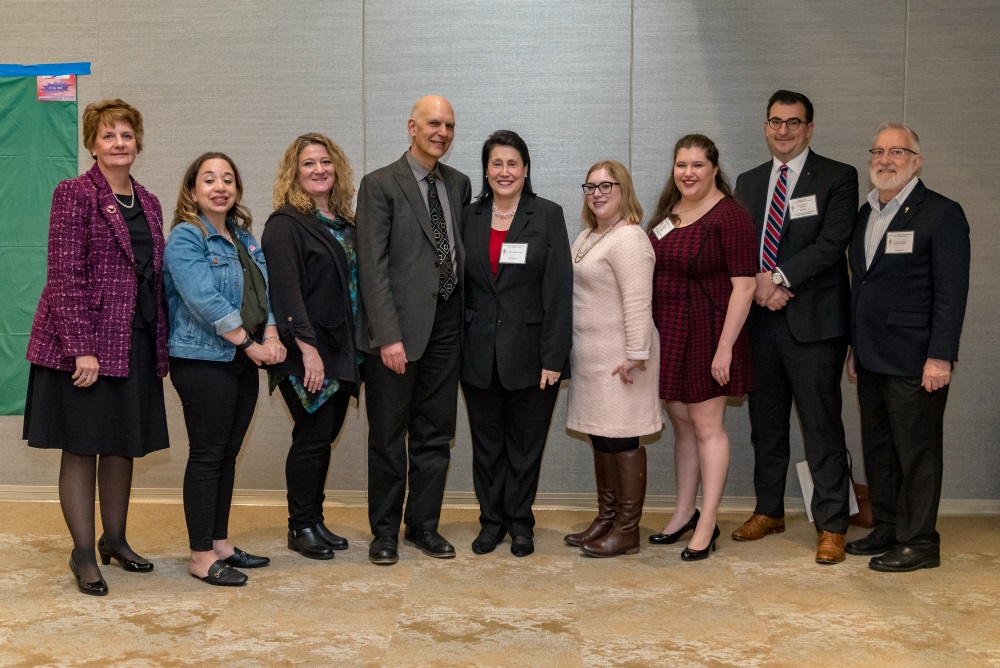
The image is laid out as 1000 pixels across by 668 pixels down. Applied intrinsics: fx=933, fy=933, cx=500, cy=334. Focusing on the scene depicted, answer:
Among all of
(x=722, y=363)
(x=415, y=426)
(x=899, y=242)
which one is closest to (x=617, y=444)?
(x=722, y=363)

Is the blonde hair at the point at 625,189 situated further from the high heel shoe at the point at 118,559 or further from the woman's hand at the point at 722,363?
the high heel shoe at the point at 118,559

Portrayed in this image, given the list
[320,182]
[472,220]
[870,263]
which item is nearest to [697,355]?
[870,263]

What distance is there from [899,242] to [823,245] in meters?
0.31

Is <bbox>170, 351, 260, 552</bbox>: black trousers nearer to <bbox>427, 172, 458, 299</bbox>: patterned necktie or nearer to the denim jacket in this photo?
the denim jacket

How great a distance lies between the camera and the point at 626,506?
13.1 feet

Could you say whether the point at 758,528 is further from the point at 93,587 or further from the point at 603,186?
the point at 93,587

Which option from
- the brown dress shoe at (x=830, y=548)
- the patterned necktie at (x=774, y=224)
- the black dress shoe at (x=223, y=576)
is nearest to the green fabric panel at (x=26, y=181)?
the black dress shoe at (x=223, y=576)

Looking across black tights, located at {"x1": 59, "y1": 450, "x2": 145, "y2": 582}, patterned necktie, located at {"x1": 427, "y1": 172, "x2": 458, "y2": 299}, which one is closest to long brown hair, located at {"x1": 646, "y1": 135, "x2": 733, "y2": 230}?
patterned necktie, located at {"x1": 427, "y1": 172, "x2": 458, "y2": 299}

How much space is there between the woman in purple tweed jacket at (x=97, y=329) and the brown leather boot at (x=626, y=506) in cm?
184

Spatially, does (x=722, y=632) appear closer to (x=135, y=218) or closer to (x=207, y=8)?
(x=135, y=218)

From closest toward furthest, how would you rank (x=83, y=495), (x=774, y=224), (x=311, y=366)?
1. (x=83, y=495)
2. (x=311, y=366)
3. (x=774, y=224)

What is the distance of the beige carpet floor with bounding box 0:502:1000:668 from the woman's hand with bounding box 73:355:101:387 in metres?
0.81

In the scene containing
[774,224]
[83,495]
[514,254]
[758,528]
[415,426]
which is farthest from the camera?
[758,528]

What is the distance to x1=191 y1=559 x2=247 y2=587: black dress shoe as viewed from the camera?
3.56 m
